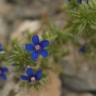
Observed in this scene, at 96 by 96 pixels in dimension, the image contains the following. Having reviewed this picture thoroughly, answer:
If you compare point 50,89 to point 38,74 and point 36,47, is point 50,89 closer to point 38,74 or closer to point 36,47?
point 38,74

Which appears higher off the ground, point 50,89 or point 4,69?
point 4,69

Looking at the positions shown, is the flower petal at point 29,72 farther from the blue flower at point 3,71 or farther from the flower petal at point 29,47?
the blue flower at point 3,71

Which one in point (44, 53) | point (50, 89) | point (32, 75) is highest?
point (44, 53)

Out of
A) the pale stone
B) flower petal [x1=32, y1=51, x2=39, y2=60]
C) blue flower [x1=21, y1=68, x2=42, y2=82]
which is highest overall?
flower petal [x1=32, y1=51, x2=39, y2=60]

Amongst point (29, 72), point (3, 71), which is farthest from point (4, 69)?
point (29, 72)

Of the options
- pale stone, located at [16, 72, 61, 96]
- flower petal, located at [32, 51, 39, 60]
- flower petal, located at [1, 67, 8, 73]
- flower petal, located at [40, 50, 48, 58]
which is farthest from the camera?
flower petal, located at [1, 67, 8, 73]

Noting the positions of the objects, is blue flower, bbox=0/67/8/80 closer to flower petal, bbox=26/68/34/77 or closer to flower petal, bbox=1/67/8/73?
flower petal, bbox=1/67/8/73

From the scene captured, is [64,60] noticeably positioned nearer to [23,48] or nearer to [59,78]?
[59,78]

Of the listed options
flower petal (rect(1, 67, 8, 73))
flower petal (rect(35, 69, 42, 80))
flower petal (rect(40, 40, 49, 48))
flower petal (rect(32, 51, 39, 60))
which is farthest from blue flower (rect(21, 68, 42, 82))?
flower petal (rect(1, 67, 8, 73))
